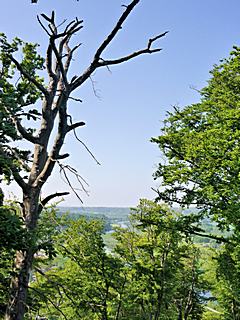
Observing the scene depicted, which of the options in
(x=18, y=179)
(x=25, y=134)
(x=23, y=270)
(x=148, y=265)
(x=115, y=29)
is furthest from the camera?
(x=148, y=265)

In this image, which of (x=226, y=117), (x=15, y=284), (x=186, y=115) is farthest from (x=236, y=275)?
(x=15, y=284)

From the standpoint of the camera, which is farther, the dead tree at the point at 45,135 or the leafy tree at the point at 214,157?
the leafy tree at the point at 214,157

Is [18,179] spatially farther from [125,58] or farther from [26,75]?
[125,58]

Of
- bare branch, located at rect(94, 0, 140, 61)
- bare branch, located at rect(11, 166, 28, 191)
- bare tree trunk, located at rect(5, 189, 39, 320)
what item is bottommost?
bare tree trunk, located at rect(5, 189, 39, 320)

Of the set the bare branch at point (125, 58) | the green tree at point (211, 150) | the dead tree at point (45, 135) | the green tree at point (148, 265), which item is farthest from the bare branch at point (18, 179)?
the green tree at point (148, 265)

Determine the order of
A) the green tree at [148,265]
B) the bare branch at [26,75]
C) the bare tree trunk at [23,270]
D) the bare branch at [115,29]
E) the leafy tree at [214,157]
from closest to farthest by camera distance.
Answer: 1. the bare branch at [115,29]
2. the bare tree trunk at [23,270]
3. the bare branch at [26,75]
4. the leafy tree at [214,157]
5. the green tree at [148,265]

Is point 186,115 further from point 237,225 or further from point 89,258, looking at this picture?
point 89,258

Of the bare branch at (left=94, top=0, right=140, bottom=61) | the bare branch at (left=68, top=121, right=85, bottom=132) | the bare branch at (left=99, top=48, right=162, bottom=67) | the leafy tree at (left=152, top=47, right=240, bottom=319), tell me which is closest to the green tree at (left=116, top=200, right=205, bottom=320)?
the leafy tree at (left=152, top=47, right=240, bottom=319)

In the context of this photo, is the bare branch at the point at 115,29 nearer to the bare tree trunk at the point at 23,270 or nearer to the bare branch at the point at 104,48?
the bare branch at the point at 104,48

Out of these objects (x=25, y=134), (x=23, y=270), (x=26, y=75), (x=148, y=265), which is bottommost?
(x=148, y=265)

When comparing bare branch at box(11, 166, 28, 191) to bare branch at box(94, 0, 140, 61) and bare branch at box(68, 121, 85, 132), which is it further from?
bare branch at box(94, 0, 140, 61)

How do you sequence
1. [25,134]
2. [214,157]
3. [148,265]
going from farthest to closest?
[148,265], [214,157], [25,134]

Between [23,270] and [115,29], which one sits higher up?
[115,29]

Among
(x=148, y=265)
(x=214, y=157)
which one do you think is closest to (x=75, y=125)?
(x=214, y=157)
